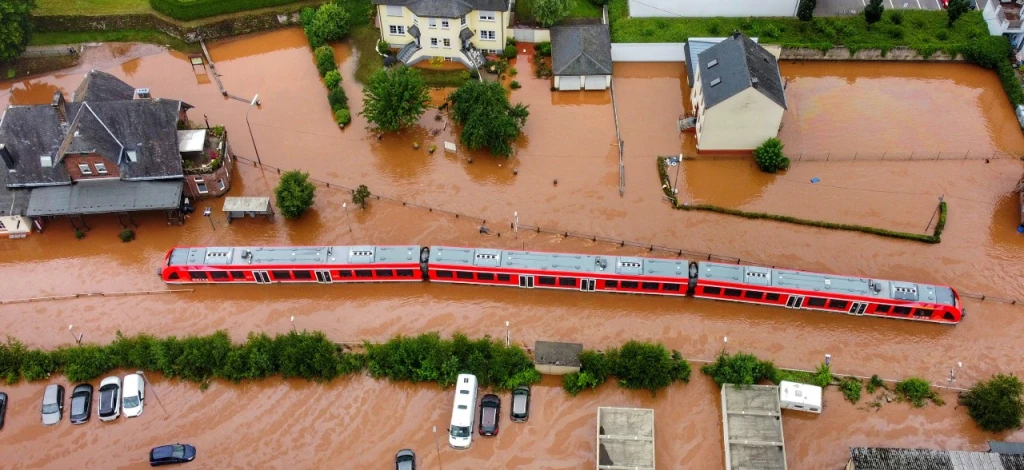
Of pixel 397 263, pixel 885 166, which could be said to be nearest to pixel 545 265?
pixel 397 263

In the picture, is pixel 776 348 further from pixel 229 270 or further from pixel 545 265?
pixel 229 270

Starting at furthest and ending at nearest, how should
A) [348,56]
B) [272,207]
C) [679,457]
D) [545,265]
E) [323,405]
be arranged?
[348,56], [272,207], [545,265], [323,405], [679,457]

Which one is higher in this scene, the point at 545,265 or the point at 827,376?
the point at 545,265

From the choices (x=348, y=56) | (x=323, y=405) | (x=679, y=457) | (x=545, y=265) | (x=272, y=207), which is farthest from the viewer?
(x=348, y=56)

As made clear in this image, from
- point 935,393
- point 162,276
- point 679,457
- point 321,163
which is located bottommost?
point 679,457

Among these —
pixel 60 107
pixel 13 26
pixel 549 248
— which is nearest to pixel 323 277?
pixel 549 248

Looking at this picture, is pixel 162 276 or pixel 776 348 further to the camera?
pixel 162 276

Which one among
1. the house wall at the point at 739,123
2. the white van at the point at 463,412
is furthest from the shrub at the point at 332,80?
the white van at the point at 463,412

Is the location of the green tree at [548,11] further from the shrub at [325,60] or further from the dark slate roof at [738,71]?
the shrub at [325,60]
